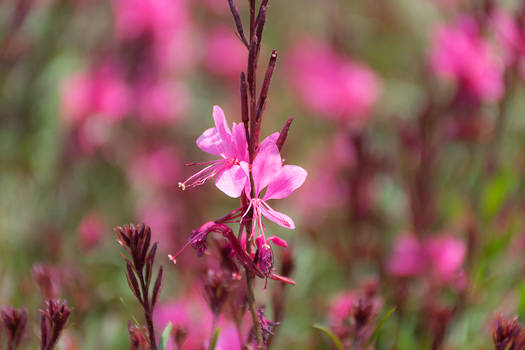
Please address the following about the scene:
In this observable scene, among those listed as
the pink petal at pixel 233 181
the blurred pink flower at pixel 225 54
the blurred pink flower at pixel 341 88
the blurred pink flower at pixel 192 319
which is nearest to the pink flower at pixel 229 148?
the pink petal at pixel 233 181

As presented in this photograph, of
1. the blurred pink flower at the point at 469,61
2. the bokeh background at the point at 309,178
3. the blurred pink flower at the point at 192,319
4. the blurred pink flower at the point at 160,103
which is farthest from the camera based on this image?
the blurred pink flower at the point at 160,103

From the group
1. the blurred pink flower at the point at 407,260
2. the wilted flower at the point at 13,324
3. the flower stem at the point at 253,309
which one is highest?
the blurred pink flower at the point at 407,260

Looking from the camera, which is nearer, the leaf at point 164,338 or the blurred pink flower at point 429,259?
the leaf at point 164,338

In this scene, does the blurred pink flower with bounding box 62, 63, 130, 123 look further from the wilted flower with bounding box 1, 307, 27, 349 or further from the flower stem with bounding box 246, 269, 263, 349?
the flower stem with bounding box 246, 269, 263, 349

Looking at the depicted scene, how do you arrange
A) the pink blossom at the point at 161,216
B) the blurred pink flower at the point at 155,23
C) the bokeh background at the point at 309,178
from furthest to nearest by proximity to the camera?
the blurred pink flower at the point at 155,23, the pink blossom at the point at 161,216, the bokeh background at the point at 309,178

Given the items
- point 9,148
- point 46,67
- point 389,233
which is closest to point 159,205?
point 9,148

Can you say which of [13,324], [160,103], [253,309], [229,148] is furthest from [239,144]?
[160,103]

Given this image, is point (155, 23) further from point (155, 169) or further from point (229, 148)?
point (229, 148)

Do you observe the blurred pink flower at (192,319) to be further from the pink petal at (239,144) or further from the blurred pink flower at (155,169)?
the blurred pink flower at (155,169)
